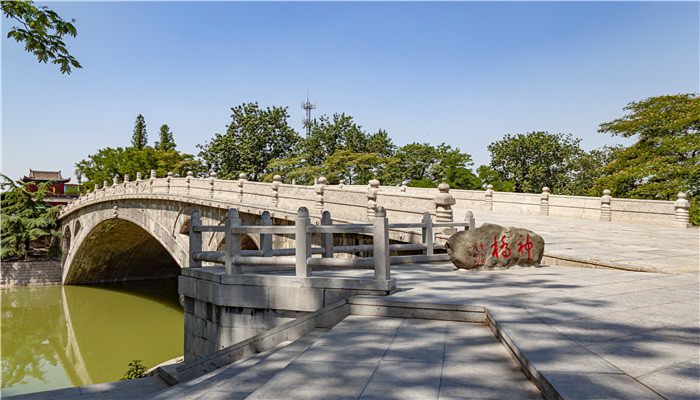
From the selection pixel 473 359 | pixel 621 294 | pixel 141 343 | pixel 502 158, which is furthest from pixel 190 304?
pixel 502 158

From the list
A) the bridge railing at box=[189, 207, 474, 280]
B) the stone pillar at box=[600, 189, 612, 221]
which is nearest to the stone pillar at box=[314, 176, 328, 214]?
the bridge railing at box=[189, 207, 474, 280]

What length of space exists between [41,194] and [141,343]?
2499cm

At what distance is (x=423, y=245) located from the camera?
9.16 m

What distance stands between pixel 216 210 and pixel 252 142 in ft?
94.4

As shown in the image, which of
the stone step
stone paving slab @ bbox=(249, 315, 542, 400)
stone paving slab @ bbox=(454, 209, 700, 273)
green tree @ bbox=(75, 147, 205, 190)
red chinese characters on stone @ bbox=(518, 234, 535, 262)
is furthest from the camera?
green tree @ bbox=(75, 147, 205, 190)

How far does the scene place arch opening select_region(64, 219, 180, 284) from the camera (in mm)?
35875

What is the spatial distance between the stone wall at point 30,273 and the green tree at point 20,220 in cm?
95

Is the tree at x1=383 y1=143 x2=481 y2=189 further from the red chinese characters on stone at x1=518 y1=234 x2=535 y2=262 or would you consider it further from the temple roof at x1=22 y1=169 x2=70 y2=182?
the temple roof at x1=22 y1=169 x2=70 y2=182

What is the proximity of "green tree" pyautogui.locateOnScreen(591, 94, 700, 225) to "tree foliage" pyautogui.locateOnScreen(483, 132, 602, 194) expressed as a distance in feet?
41.9

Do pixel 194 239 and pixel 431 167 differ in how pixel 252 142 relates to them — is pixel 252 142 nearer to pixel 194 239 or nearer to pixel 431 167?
pixel 431 167

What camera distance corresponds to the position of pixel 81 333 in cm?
2498

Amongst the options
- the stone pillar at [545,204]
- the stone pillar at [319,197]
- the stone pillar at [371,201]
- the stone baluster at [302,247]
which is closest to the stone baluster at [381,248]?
the stone baluster at [302,247]

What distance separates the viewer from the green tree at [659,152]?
2442 centimetres

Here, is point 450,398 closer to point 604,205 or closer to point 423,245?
point 423,245
